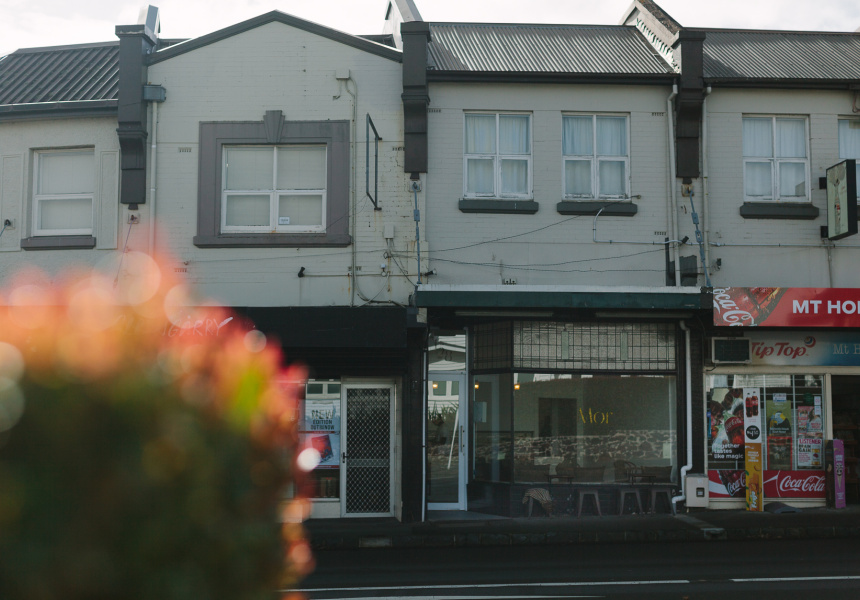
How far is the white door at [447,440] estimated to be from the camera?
48.0 feet

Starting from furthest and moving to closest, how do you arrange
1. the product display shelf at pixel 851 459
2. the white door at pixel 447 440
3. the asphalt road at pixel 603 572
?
the product display shelf at pixel 851 459 < the white door at pixel 447 440 < the asphalt road at pixel 603 572

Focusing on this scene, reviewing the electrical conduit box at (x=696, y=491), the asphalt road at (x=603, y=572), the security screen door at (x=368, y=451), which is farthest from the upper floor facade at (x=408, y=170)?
the asphalt road at (x=603, y=572)

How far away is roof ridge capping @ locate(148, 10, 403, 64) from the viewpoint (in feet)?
47.1

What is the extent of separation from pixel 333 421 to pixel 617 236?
18.7 ft

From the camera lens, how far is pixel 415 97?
554 inches

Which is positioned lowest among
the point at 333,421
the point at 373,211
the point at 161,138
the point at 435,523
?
the point at 435,523

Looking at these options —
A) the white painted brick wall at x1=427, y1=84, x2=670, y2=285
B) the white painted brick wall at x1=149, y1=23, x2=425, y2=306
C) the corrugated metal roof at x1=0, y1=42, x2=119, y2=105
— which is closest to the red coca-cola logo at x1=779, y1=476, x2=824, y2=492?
the white painted brick wall at x1=427, y1=84, x2=670, y2=285

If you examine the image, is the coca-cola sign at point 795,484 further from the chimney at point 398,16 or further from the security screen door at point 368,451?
the chimney at point 398,16

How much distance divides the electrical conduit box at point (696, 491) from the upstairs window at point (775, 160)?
4.89 metres

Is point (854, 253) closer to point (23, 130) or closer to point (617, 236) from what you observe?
point (617, 236)

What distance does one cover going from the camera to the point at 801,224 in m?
14.6

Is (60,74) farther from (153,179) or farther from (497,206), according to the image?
(497,206)

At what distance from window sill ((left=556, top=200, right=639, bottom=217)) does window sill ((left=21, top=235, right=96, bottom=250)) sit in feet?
26.0

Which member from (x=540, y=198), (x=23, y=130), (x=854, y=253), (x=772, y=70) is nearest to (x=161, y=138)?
(x=23, y=130)
